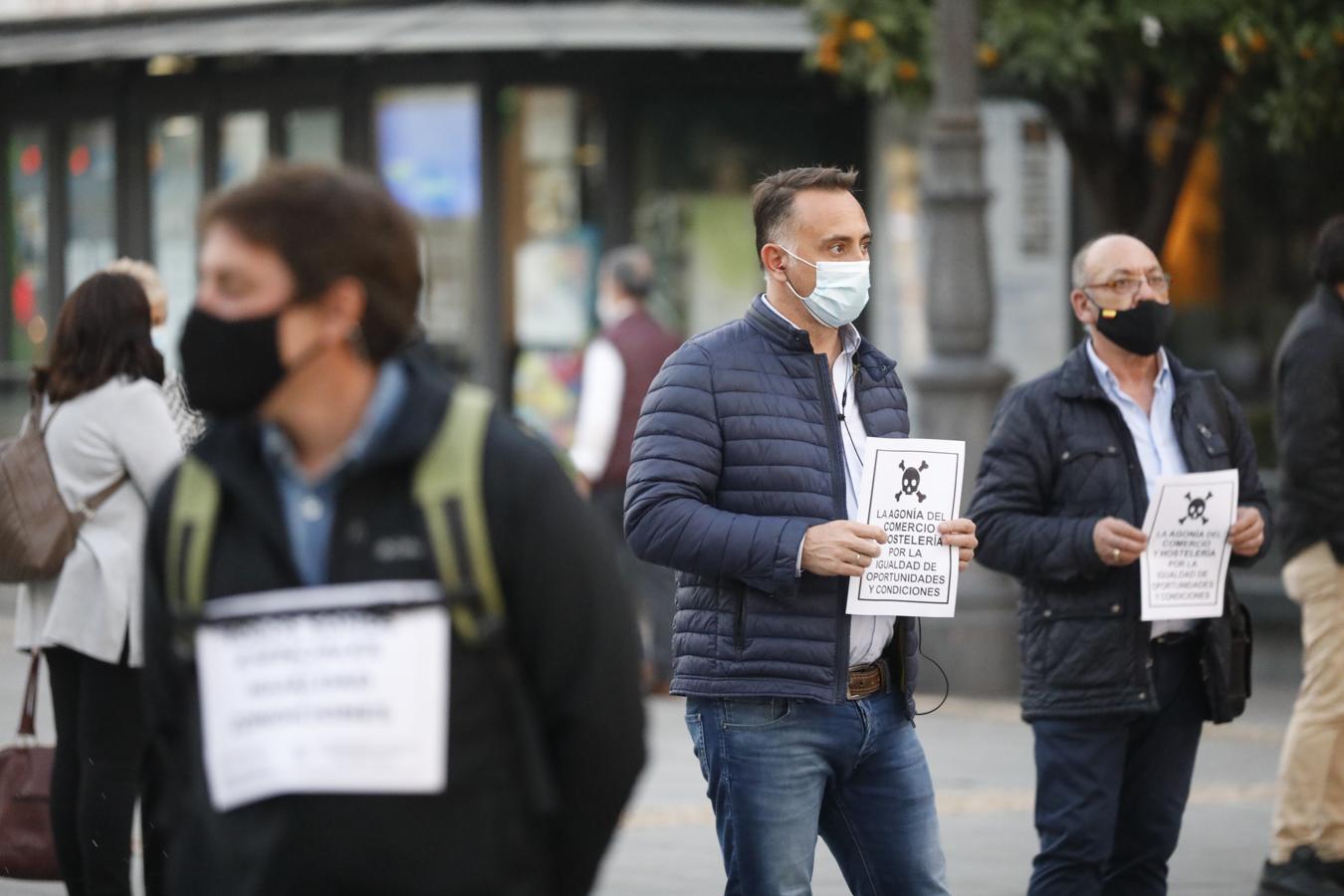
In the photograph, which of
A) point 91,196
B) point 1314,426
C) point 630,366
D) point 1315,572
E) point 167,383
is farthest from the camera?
point 91,196

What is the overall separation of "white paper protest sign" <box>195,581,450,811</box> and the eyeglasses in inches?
124

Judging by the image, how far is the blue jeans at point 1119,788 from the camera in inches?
211

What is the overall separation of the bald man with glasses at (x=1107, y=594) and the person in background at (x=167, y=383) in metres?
2.18

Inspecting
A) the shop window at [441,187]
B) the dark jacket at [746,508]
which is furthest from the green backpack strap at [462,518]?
the shop window at [441,187]

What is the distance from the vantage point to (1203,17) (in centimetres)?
1048

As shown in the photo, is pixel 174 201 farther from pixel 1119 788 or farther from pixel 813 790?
pixel 813 790

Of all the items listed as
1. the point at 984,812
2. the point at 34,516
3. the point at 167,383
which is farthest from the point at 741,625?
the point at 984,812

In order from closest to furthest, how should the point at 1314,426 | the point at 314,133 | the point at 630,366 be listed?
the point at 1314,426 < the point at 630,366 < the point at 314,133

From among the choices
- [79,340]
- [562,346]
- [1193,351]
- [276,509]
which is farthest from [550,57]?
[276,509]

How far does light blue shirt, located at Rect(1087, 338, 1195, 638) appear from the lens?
18.2 ft

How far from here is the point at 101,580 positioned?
5875mm

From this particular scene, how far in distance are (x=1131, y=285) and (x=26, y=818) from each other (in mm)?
3203

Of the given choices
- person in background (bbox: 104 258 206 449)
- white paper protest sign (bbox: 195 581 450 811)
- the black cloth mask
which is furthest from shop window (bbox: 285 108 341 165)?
white paper protest sign (bbox: 195 581 450 811)

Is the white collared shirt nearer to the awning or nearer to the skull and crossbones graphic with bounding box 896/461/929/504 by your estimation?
the skull and crossbones graphic with bounding box 896/461/929/504
